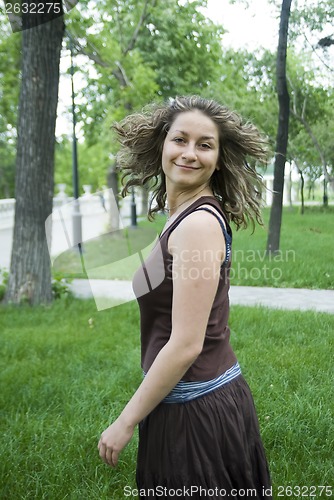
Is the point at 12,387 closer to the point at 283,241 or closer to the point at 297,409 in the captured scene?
the point at 297,409

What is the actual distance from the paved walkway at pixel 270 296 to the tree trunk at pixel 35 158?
24.4 inches

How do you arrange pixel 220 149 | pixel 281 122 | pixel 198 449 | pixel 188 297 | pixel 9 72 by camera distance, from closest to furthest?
pixel 188 297, pixel 198 449, pixel 220 149, pixel 281 122, pixel 9 72

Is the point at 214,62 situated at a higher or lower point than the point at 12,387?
higher

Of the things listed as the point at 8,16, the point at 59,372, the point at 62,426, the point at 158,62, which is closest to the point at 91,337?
the point at 59,372

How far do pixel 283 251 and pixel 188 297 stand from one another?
3.11 m

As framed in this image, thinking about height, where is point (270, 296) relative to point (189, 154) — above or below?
below

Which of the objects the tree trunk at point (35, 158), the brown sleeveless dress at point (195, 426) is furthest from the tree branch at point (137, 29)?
the brown sleeveless dress at point (195, 426)

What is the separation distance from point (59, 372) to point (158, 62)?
308cm

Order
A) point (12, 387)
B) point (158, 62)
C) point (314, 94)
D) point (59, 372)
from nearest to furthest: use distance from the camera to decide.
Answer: point (12, 387)
point (59, 372)
point (314, 94)
point (158, 62)

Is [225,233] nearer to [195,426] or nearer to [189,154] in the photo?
[189,154]

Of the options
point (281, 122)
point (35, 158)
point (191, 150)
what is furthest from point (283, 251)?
point (191, 150)

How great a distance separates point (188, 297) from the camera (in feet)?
3.63

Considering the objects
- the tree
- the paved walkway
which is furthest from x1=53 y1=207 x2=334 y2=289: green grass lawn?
the tree

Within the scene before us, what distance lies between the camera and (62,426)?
2.57 m
